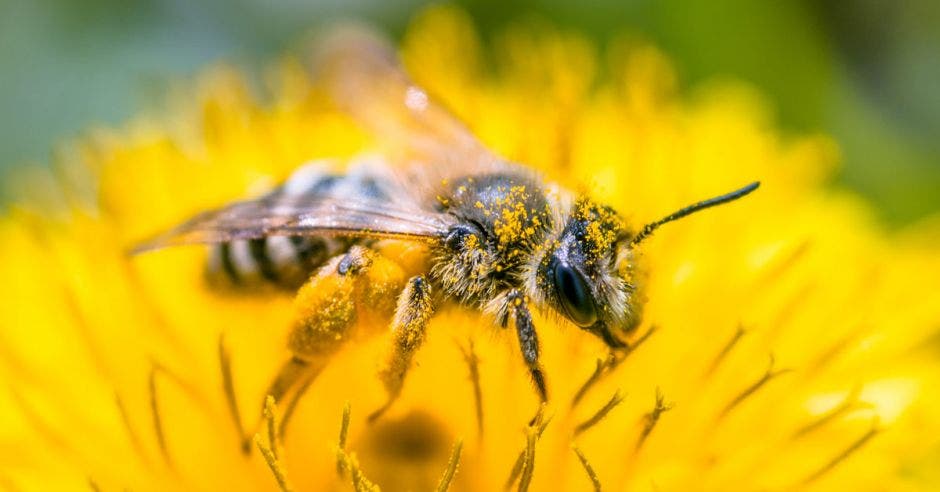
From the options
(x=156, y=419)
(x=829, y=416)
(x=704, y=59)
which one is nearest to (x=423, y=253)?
(x=156, y=419)

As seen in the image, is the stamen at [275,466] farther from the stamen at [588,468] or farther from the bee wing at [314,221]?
the stamen at [588,468]

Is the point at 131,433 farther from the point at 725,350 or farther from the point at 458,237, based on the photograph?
the point at 725,350

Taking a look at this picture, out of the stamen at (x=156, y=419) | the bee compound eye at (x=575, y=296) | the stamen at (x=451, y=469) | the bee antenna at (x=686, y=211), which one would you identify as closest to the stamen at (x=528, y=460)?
the stamen at (x=451, y=469)

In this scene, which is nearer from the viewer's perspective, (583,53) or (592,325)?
(592,325)

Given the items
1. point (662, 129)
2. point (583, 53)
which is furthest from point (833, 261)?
point (583, 53)

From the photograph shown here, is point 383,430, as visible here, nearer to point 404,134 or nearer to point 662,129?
point 404,134

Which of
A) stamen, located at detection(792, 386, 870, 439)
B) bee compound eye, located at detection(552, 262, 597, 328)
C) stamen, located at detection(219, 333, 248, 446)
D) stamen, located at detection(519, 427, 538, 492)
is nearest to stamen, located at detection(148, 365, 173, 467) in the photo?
stamen, located at detection(219, 333, 248, 446)
